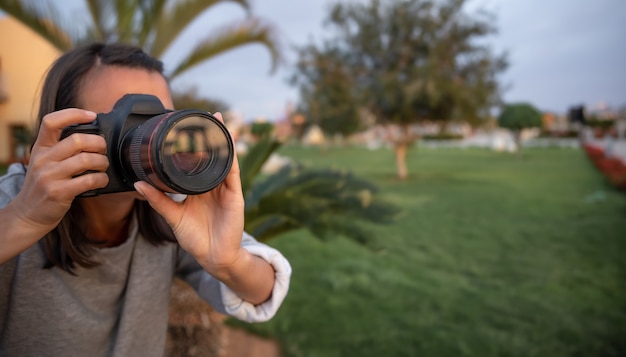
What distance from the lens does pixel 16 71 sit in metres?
12.3

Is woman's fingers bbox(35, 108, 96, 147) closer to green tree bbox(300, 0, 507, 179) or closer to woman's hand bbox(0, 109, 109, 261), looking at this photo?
woman's hand bbox(0, 109, 109, 261)

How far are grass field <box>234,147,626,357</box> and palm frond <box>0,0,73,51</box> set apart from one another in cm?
273

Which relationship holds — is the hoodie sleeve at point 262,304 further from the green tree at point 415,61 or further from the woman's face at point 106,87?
the green tree at point 415,61

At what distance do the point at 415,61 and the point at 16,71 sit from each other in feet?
38.8

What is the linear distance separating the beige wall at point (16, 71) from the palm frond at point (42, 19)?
9.41m

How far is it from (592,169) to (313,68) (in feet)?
36.4

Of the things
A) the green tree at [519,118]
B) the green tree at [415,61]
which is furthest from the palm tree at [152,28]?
the green tree at [519,118]

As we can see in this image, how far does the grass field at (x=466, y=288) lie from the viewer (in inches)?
119

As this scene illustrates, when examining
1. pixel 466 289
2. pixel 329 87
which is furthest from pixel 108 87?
pixel 329 87

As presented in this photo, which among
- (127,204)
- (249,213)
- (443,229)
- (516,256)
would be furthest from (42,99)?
(443,229)

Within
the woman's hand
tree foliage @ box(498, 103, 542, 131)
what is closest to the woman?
the woman's hand

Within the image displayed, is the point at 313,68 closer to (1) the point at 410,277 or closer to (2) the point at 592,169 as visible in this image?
(1) the point at 410,277

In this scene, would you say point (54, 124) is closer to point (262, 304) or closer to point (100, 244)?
point (100, 244)

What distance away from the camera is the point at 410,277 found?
14.5 feet
